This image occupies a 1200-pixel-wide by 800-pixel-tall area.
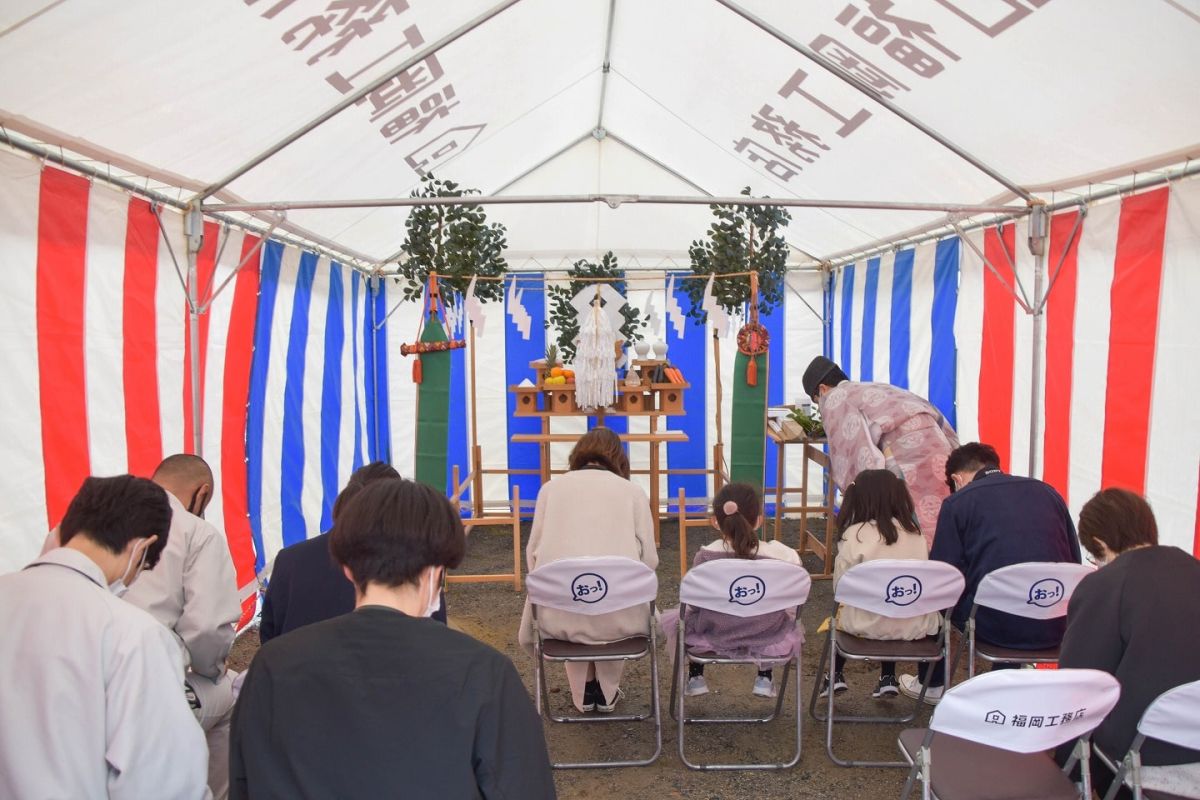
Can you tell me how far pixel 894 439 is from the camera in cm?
438

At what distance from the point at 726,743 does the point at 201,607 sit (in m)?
1.92

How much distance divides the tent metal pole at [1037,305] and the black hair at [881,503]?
3.58 feet

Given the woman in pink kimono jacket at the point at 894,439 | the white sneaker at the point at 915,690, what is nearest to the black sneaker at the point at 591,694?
the white sneaker at the point at 915,690

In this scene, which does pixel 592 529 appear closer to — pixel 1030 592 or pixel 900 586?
pixel 900 586

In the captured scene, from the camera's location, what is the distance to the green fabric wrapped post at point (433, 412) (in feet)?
15.9

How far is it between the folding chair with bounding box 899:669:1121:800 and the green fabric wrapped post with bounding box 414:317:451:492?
11.0 feet

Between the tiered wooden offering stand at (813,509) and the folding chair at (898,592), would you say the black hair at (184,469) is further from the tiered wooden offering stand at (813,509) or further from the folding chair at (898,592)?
the tiered wooden offering stand at (813,509)

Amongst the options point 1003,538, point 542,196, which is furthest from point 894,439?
point 542,196

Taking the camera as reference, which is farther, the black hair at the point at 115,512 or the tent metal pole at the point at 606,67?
the tent metal pole at the point at 606,67

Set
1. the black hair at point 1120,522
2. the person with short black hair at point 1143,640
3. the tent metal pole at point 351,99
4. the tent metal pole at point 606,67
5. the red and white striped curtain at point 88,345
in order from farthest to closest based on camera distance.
A: the tent metal pole at point 606,67 → the tent metal pole at point 351,99 → the red and white striped curtain at point 88,345 → the black hair at point 1120,522 → the person with short black hair at point 1143,640

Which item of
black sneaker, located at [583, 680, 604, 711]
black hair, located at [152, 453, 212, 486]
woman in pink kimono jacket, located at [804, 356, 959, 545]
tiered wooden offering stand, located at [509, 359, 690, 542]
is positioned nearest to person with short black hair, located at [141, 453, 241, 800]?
black hair, located at [152, 453, 212, 486]

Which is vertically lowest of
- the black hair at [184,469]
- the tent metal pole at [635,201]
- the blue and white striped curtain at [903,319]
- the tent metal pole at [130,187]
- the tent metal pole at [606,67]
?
the black hair at [184,469]

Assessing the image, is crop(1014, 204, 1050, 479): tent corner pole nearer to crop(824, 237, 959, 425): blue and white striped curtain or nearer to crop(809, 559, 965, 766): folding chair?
crop(824, 237, 959, 425): blue and white striped curtain

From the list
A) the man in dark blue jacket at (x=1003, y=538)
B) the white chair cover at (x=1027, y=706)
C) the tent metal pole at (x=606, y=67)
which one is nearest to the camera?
the white chair cover at (x=1027, y=706)
